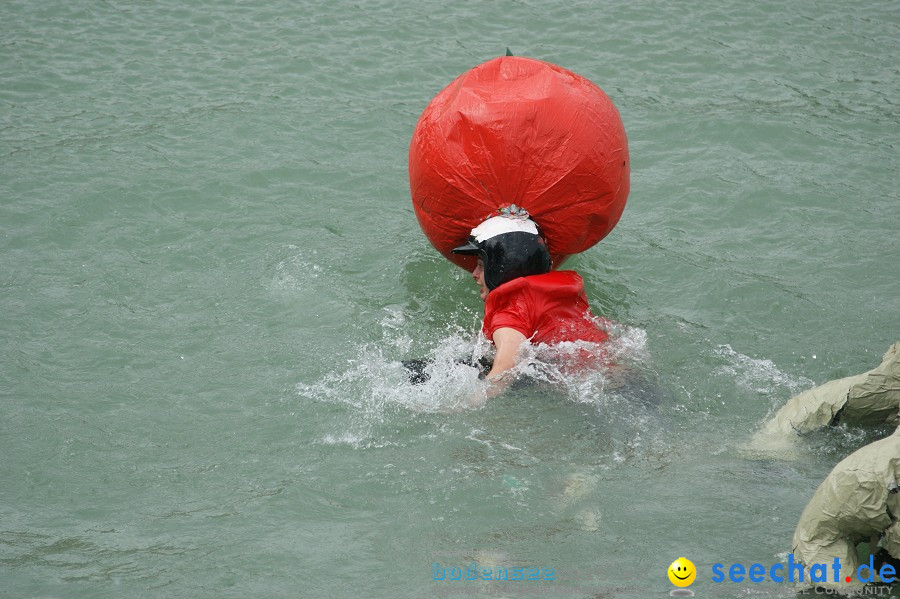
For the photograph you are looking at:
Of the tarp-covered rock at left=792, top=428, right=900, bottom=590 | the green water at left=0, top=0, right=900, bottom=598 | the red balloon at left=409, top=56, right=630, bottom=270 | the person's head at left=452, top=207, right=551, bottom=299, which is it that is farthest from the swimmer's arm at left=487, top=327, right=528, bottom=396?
the tarp-covered rock at left=792, top=428, right=900, bottom=590

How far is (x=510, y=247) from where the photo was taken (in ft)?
19.7

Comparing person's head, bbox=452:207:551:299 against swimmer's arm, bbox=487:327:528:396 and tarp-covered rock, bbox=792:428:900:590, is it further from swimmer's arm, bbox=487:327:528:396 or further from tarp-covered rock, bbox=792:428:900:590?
tarp-covered rock, bbox=792:428:900:590

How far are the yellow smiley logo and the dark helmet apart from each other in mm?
2135

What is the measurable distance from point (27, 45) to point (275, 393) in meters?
6.19

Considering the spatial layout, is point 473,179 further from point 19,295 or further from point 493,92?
point 19,295

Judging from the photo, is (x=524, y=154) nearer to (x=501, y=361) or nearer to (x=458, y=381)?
(x=501, y=361)

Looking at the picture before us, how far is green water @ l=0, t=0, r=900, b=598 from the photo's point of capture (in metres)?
5.04

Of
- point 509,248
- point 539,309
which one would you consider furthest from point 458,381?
point 509,248

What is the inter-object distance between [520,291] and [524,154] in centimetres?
86

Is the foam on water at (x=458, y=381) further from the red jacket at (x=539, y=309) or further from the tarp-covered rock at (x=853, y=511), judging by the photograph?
the tarp-covered rock at (x=853, y=511)

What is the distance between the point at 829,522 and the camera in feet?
14.2

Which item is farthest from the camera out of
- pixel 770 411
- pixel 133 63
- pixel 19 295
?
pixel 133 63

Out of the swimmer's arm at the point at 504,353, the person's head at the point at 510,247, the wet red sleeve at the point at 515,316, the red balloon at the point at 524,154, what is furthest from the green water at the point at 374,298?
the red balloon at the point at 524,154

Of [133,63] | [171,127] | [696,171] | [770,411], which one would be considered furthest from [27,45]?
[770,411]
